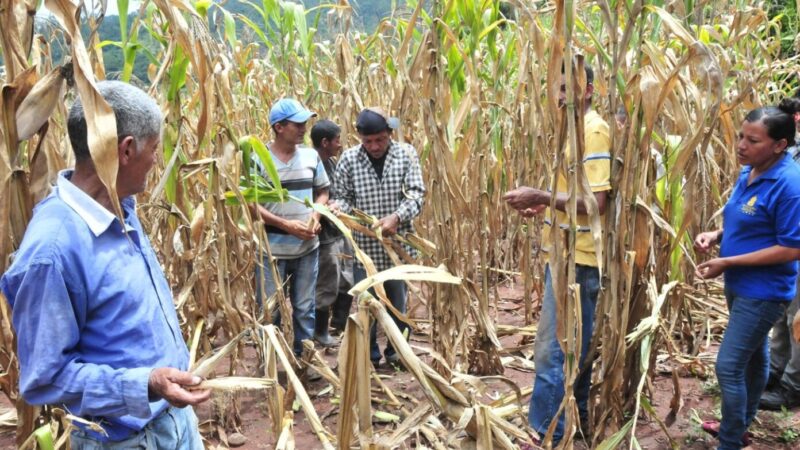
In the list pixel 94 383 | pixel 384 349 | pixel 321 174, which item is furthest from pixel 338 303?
pixel 94 383

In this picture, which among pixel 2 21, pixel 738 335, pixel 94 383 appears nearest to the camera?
pixel 94 383

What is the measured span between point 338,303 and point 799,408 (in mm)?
2799

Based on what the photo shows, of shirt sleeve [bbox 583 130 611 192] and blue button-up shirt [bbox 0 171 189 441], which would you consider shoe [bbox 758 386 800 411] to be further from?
blue button-up shirt [bbox 0 171 189 441]

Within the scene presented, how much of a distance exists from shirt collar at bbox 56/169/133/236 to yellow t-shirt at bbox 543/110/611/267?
4.72 ft

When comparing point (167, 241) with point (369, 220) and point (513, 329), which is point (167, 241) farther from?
point (513, 329)

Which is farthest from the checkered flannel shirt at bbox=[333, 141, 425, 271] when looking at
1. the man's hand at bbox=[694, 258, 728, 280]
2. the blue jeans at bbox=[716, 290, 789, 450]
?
the blue jeans at bbox=[716, 290, 789, 450]

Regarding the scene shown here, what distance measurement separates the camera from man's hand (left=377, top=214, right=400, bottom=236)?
341cm

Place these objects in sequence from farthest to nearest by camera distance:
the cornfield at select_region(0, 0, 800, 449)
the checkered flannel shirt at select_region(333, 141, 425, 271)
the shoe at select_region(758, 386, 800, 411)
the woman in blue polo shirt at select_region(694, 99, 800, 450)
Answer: the checkered flannel shirt at select_region(333, 141, 425, 271)
the shoe at select_region(758, 386, 800, 411)
the woman in blue polo shirt at select_region(694, 99, 800, 450)
the cornfield at select_region(0, 0, 800, 449)

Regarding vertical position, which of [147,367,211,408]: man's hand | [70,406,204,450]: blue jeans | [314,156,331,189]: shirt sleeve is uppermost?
[314,156,331,189]: shirt sleeve

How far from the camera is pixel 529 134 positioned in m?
3.82

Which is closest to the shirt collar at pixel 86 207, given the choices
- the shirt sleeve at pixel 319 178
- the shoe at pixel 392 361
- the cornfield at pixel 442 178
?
the cornfield at pixel 442 178

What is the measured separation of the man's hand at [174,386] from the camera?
1.33 m

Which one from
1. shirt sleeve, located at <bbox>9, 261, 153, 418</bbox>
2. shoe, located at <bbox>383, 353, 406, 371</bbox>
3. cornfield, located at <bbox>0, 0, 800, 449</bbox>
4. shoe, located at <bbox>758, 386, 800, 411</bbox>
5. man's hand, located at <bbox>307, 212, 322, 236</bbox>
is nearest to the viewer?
shirt sleeve, located at <bbox>9, 261, 153, 418</bbox>

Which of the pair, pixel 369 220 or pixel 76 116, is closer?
pixel 76 116
